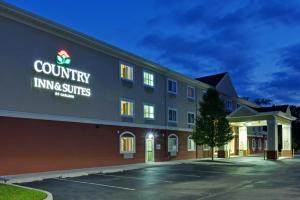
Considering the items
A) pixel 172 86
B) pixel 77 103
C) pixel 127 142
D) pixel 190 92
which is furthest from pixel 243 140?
pixel 77 103

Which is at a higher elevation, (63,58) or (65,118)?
(63,58)

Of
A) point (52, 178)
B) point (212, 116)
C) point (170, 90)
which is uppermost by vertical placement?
point (170, 90)

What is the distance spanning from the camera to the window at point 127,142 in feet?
101

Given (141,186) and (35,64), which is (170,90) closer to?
(35,64)

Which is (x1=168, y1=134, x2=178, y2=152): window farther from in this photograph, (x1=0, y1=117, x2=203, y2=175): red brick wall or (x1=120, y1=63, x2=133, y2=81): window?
(x1=120, y1=63, x2=133, y2=81): window

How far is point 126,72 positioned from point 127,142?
568 centimetres

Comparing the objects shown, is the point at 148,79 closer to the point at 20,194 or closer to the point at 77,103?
the point at 77,103

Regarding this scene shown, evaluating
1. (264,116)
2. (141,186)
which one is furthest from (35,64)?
(264,116)

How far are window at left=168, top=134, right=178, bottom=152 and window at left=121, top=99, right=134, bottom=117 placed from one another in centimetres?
694

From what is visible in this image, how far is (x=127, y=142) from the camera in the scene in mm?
31656

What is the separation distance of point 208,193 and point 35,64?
1314cm

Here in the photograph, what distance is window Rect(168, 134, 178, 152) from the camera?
37781 mm

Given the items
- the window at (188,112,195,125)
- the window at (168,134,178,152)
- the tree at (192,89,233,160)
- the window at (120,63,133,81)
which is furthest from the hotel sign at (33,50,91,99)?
the window at (188,112,195,125)

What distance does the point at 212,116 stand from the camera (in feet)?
130
